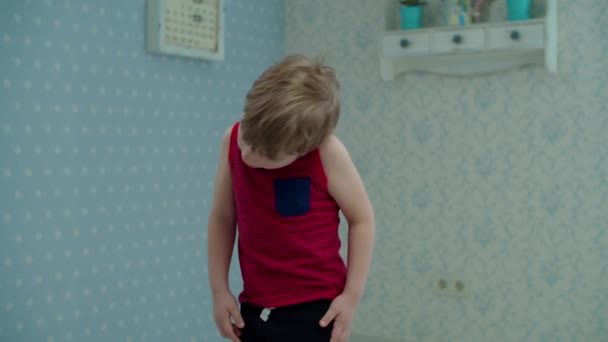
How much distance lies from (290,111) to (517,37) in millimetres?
1608

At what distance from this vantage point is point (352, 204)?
1.30 m

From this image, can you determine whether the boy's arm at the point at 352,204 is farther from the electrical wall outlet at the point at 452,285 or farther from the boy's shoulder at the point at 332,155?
the electrical wall outlet at the point at 452,285

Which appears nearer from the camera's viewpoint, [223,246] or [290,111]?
[290,111]

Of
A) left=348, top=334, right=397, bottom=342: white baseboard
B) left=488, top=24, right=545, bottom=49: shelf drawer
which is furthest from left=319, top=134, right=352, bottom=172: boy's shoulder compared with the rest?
left=348, top=334, right=397, bottom=342: white baseboard

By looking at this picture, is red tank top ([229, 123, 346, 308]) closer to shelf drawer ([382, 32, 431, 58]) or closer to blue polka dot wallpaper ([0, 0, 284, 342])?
blue polka dot wallpaper ([0, 0, 284, 342])

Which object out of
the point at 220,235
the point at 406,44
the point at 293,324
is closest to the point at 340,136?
the point at 406,44

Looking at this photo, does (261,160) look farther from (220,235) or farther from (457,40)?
(457,40)

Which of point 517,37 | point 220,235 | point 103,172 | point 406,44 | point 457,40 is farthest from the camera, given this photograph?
point 406,44

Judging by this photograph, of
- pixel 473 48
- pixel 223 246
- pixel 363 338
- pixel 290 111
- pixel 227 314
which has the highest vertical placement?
pixel 473 48

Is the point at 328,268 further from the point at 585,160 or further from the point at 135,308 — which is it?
the point at 585,160

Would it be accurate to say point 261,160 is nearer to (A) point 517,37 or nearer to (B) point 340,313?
(B) point 340,313

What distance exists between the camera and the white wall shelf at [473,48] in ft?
8.16

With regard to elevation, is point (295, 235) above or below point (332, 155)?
below

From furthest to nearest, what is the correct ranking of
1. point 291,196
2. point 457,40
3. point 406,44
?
1. point 406,44
2. point 457,40
3. point 291,196
